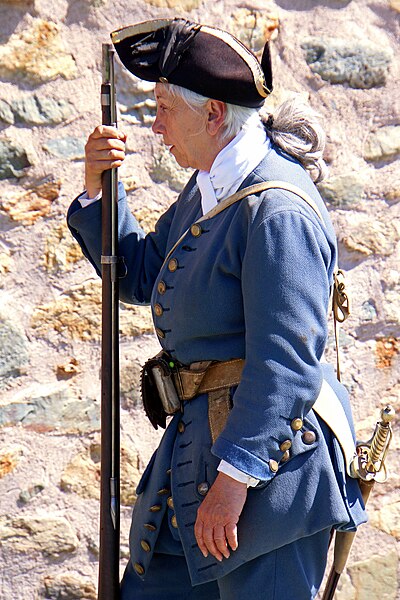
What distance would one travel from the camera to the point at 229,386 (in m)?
1.87

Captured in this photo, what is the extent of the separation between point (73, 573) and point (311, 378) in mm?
1238

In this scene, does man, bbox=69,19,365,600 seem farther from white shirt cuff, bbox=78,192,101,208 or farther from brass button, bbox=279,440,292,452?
white shirt cuff, bbox=78,192,101,208

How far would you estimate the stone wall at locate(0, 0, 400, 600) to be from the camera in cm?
253

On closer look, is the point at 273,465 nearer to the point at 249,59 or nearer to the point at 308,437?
the point at 308,437

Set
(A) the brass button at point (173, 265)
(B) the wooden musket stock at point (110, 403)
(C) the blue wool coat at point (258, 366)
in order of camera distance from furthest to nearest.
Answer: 1. (B) the wooden musket stock at point (110, 403)
2. (A) the brass button at point (173, 265)
3. (C) the blue wool coat at point (258, 366)

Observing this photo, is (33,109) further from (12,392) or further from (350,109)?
(350,109)

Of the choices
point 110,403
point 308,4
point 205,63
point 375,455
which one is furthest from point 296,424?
point 308,4

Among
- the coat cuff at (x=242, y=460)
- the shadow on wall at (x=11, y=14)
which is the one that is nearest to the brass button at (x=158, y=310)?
the coat cuff at (x=242, y=460)

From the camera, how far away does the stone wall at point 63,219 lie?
99.6 inches

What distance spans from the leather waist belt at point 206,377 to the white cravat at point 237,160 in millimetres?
319

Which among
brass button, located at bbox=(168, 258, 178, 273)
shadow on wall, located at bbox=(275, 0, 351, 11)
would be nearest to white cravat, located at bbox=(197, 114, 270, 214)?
brass button, located at bbox=(168, 258, 178, 273)

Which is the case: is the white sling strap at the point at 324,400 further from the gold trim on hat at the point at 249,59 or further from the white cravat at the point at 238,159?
the gold trim on hat at the point at 249,59

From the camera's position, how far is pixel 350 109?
2.82 meters

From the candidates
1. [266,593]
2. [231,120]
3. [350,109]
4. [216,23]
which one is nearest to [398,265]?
[350,109]
